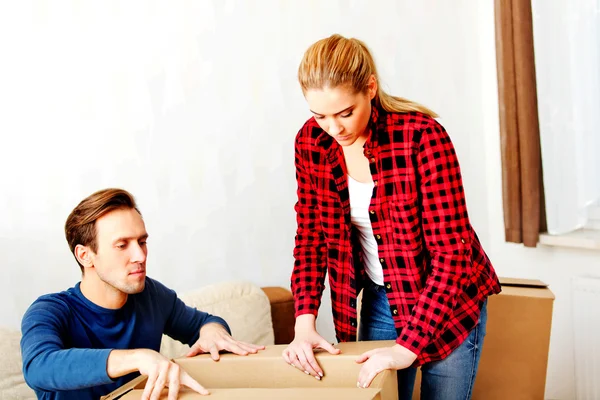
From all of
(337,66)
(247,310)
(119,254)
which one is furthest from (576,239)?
(119,254)

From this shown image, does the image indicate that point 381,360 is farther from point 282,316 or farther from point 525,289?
point 282,316

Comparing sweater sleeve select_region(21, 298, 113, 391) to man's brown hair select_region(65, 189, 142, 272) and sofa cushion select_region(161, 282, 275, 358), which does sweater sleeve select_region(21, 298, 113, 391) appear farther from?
sofa cushion select_region(161, 282, 275, 358)

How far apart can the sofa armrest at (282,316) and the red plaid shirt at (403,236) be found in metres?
0.86

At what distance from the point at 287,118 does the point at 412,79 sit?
0.64 m

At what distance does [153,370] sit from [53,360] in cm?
25

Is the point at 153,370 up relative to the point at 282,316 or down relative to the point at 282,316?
up

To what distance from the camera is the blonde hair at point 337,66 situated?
1289 millimetres

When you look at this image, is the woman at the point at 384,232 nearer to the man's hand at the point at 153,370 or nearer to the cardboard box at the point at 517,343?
the man's hand at the point at 153,370

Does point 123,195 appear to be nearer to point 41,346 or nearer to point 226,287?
point 41,346

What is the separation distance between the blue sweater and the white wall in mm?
702

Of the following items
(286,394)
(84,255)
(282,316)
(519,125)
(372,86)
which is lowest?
(282,316)

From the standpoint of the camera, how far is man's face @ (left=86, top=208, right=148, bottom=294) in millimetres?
1529

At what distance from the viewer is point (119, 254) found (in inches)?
60.5

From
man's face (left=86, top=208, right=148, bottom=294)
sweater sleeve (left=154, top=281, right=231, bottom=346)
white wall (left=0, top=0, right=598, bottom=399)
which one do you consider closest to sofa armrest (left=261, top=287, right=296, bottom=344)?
white wall (left=0, top=0, right=598, bottom=399)
